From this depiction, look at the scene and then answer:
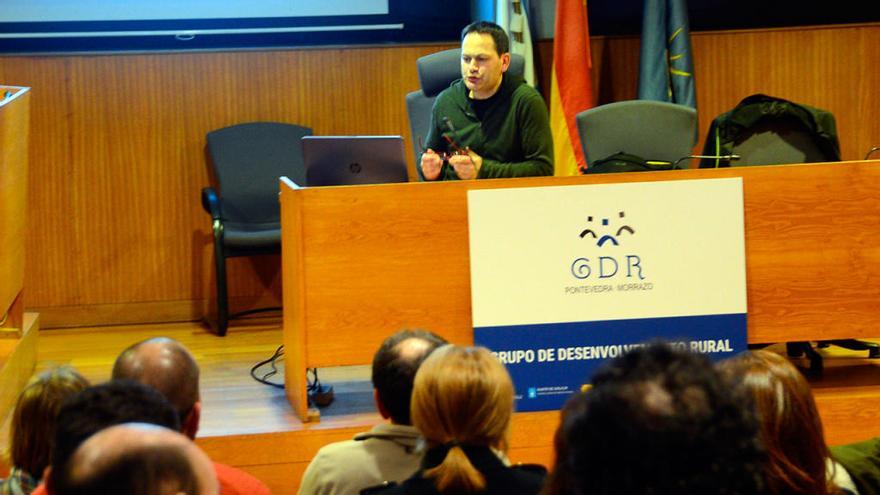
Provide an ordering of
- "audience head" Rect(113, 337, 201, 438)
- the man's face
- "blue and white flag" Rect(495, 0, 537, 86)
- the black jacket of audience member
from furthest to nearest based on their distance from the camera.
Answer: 1. "blue and white flag" Rect(495, 0, 537, 86)
2. the man's face
3. "audience head" Rect(113, 337, 201, 438)
4. the black jacket of audience member

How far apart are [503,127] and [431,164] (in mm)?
448

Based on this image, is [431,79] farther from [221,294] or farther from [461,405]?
[461,405]

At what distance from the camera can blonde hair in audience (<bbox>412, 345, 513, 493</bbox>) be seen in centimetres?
193

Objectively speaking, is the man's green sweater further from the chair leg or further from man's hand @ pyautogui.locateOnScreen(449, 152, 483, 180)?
→ the chair leg

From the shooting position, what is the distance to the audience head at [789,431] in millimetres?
1761

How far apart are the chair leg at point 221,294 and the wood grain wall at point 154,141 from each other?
599 millimetres

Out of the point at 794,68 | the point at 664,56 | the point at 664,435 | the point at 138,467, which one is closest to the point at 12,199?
the point at 664,56

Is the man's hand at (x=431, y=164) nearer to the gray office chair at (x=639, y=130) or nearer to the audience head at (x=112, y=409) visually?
the gray office chair at (x=639, y=130)

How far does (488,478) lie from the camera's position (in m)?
1.93

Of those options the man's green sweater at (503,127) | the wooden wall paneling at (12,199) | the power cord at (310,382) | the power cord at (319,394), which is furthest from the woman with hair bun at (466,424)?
the wooden wall paneling at (12,199)

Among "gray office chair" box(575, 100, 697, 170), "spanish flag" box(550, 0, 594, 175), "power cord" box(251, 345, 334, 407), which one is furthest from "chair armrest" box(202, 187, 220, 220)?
"gray office chair" box(575, 100, 697, 170)

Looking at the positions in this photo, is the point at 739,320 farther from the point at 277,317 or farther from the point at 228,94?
the point at 228,94

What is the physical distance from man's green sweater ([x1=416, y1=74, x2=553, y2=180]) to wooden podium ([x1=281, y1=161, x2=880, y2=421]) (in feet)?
1.58

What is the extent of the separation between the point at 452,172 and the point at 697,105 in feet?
9.33
